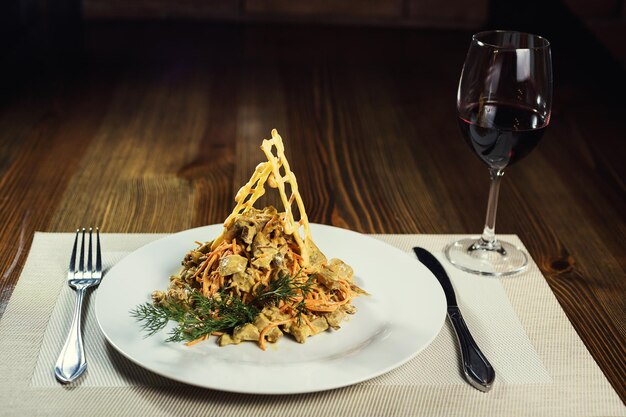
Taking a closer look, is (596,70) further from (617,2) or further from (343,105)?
(617,2)

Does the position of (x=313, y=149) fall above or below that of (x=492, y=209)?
below

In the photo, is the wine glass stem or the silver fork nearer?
the silver fork

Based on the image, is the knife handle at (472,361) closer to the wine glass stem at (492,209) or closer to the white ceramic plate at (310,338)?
the white ceramic plate at (310,338)

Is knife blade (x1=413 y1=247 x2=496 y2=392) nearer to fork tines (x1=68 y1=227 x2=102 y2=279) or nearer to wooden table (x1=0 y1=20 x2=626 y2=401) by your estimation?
wooden table (x1=0 y1=20 x2=626 y2=401)

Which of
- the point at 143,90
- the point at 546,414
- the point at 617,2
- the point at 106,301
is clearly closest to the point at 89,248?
the point at 106,301

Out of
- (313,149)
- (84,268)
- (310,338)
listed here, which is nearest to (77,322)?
(84,268)

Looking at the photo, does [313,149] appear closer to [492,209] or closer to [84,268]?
[492,209]

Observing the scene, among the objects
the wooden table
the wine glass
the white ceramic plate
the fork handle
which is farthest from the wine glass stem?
the fork handle

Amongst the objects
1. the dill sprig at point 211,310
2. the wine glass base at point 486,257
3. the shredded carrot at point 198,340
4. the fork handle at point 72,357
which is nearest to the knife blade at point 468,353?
the wine glass base at point 486,257
